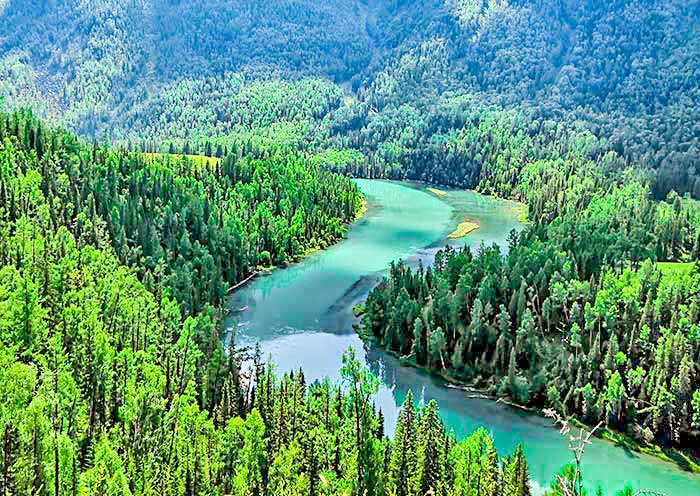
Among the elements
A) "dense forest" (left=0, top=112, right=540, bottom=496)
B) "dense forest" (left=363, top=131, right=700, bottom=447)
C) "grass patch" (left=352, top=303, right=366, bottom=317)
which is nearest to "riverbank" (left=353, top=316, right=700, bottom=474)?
"dense forest" (left=363, top=131, right=700, bottom=447)

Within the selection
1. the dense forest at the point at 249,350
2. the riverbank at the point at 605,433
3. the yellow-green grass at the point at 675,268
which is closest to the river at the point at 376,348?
the riverbank at the point at 605,433

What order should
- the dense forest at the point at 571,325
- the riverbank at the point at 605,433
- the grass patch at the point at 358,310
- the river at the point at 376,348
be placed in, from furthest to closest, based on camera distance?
the grass patch at the point at 358,310, the dense forest at the point at 571,325, the riverbank at the point at 605,433, the river at the point at 376,348

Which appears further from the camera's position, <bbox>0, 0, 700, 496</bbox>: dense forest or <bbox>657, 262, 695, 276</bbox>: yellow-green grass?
<bbox>657, 262, 695, 276</bbox>: yellow-green grass

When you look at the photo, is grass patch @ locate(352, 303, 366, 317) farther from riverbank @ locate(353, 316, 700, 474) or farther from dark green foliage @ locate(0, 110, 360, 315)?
dark green foliage @ locate(0, 110, 360, 315)

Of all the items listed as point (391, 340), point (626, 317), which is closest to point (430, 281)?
point (391, 340)

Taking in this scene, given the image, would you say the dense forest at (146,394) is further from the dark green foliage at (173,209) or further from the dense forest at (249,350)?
the dark green foliage at (173,209)

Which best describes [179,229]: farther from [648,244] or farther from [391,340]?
[648,244]
